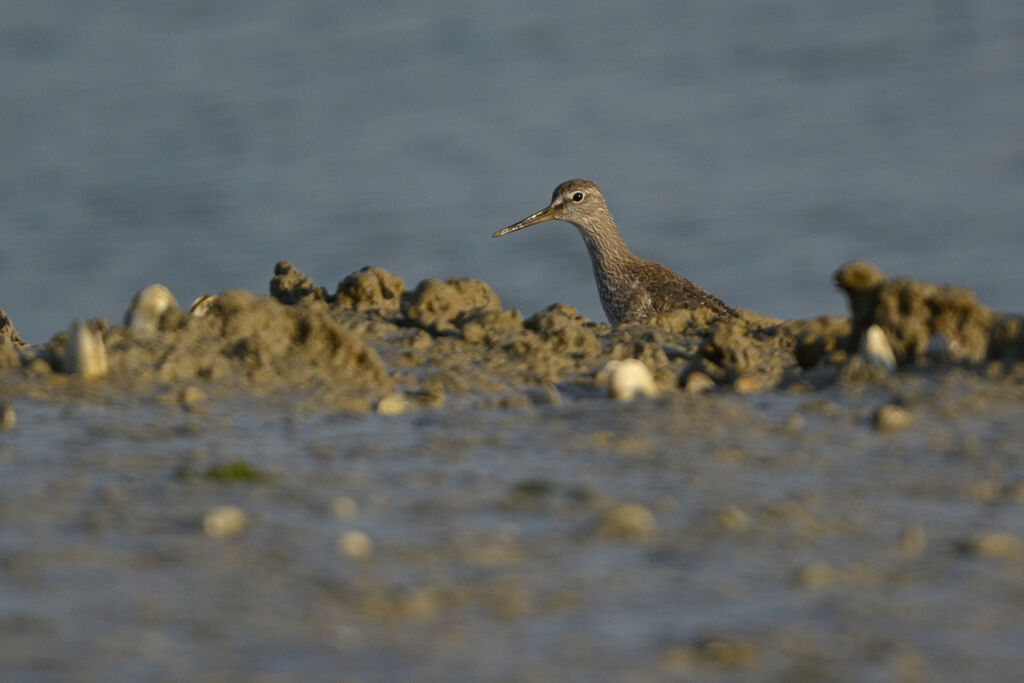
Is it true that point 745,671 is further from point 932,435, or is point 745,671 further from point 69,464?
point 69,464

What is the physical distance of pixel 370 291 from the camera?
6.18 meters

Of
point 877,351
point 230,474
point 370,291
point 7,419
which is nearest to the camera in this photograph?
point 230,474

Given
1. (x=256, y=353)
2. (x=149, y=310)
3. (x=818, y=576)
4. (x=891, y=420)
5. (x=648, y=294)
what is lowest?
(x=818, y=576)

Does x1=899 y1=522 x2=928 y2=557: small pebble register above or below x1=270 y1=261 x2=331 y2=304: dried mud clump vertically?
below

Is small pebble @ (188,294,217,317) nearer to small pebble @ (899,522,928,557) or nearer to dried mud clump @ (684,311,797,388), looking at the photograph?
dried mud clump @ (684,311,797,388)

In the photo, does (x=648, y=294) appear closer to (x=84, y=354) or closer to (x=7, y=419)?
(x=84, y=354)

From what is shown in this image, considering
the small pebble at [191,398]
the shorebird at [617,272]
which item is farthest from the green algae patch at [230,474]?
the shorebird at [617,272]

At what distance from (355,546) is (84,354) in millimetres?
1869

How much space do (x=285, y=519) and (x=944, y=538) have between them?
1479 millimetres

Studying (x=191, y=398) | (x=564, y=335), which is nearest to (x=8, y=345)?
(x=191, y=398)

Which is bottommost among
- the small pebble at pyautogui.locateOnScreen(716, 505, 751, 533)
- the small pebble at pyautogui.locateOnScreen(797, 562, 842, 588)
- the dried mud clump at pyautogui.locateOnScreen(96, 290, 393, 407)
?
the small pebble at pyautogui.locateOnScreen(797, 562, 842, 588)

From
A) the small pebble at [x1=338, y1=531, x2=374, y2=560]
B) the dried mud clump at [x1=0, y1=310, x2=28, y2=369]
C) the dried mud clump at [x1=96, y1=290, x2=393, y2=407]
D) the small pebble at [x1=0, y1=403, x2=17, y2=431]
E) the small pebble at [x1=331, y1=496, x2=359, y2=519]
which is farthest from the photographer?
the dried mud clump at [x1=0, y1=310, x2=28, y2=369]

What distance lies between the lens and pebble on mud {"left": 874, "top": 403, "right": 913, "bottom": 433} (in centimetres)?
404

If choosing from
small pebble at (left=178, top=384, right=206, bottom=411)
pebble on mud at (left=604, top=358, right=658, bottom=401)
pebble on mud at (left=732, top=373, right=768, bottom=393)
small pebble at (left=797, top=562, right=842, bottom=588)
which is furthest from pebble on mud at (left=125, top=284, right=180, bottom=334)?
small pebble at (left=797, top=562, right=842, bottom=588)
